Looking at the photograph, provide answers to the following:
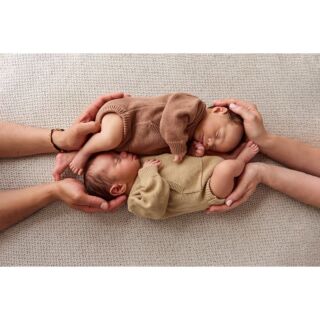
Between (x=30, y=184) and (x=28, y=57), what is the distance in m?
0.48

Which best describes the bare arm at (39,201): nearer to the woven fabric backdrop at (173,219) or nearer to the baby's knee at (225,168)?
the woven fabric backdrop at (173,219)

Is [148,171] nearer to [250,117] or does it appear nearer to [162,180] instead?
[162,180]

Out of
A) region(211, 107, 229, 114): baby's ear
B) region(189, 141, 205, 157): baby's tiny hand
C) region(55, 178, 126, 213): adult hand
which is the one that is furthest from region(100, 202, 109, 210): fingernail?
region(211, 107, 229, 114): baby's ear

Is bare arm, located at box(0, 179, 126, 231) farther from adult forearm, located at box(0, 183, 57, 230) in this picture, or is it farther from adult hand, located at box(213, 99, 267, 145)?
adult hand, located at box(213, 99, 267, 145)

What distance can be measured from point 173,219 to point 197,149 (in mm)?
272

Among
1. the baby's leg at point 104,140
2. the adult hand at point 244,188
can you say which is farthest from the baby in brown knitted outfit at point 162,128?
the adult hand at point 244,188

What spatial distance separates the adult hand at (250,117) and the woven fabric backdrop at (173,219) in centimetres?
11

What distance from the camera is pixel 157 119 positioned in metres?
1.37

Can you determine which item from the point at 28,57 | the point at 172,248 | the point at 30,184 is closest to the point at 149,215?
the point at 172,248

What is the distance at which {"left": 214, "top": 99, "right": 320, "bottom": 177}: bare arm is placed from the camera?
4.64 feet

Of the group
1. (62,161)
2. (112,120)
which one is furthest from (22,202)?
(112,120)

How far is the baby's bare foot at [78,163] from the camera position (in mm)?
1382

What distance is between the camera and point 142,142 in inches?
54.6

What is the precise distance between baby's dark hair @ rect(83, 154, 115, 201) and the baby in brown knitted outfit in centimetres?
3
